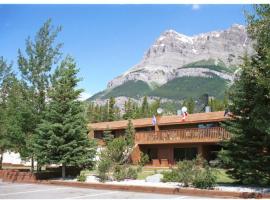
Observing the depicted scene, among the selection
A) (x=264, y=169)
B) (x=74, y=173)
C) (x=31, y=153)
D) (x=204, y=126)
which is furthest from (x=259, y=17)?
(x=204, y=126)

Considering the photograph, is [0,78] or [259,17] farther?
[0,78]

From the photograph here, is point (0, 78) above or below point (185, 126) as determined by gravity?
above

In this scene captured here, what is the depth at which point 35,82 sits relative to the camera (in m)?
28.5

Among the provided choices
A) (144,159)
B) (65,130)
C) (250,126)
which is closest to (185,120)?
(144,159)

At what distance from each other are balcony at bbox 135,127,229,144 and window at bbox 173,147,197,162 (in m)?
1.78

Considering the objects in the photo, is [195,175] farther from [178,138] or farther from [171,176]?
[178,138]

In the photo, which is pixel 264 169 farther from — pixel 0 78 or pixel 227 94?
pixel 0 78

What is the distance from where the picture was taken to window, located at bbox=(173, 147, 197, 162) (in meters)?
37.4

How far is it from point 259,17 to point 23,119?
18133 mm

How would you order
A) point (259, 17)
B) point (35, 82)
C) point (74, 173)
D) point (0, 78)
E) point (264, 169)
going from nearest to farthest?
point (259, 17) → point (264, 169) → point (74, 173) → point (35, 82) → point (0, 78)

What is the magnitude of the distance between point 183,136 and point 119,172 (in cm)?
1460

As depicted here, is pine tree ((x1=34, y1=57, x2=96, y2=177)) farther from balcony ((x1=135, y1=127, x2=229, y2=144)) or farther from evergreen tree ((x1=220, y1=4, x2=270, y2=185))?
balcony ((x1=135, y1=127, x2=229, y2=144))

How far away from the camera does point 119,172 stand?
2261 cm

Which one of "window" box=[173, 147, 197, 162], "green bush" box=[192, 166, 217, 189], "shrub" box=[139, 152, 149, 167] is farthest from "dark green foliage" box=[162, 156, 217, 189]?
"shrub" box=[139, 152, 149, 167]
